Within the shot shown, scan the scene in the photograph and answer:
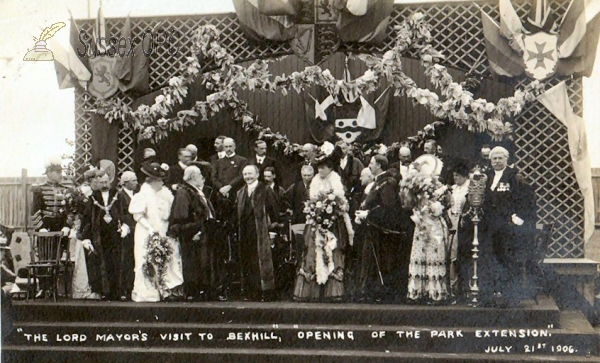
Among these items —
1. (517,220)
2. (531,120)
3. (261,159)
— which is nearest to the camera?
(517,220)

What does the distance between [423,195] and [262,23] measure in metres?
2.35

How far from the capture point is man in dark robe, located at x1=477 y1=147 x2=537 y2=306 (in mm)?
6457

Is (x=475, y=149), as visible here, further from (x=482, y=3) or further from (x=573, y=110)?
(x=482, y=3)

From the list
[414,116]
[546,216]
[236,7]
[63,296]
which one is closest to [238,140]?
[236,7]

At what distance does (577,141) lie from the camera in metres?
6.85

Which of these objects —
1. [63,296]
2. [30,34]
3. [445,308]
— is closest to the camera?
[445,308]

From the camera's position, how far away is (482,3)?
280 inches

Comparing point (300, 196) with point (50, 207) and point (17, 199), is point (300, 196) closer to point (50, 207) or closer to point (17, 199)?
point (50, 207)

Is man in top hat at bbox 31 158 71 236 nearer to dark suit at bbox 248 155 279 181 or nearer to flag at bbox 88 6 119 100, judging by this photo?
flag at bbox 88 6 119 100

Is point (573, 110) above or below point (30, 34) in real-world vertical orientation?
below

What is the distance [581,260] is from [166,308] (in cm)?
387

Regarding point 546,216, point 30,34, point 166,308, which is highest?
point 30,34

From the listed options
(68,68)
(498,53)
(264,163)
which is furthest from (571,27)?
(68,68)

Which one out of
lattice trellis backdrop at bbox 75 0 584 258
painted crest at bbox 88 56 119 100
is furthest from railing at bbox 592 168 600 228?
painted crest at bbox 88 56 119 100
